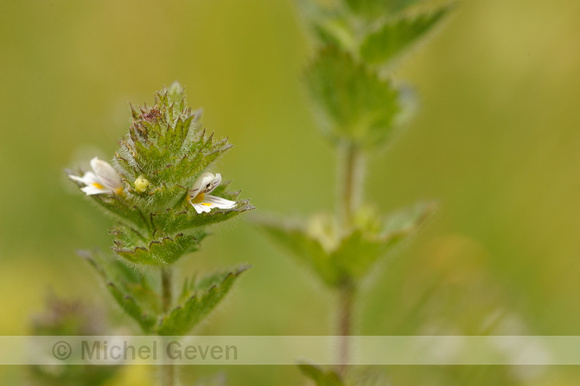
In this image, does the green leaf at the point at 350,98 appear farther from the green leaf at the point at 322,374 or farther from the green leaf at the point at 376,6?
the green leaf at the point at 322,374

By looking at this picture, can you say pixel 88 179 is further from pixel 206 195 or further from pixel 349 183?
pixel 349 183

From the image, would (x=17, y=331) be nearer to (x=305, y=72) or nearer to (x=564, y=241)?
(x=305, y=72)

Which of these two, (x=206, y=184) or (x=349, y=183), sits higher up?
(x=349, y=183)

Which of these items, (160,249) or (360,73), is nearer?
(160,249)

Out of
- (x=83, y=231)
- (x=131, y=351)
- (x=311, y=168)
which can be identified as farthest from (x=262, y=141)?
(x=131, y=351)

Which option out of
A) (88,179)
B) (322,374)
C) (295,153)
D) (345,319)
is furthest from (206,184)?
(295,153)

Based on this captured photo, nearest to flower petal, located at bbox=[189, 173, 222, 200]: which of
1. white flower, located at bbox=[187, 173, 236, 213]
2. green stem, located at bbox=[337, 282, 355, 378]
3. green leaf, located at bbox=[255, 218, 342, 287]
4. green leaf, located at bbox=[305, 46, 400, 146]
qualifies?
white flower, located at bbox=[187, 173, 236, 213]
